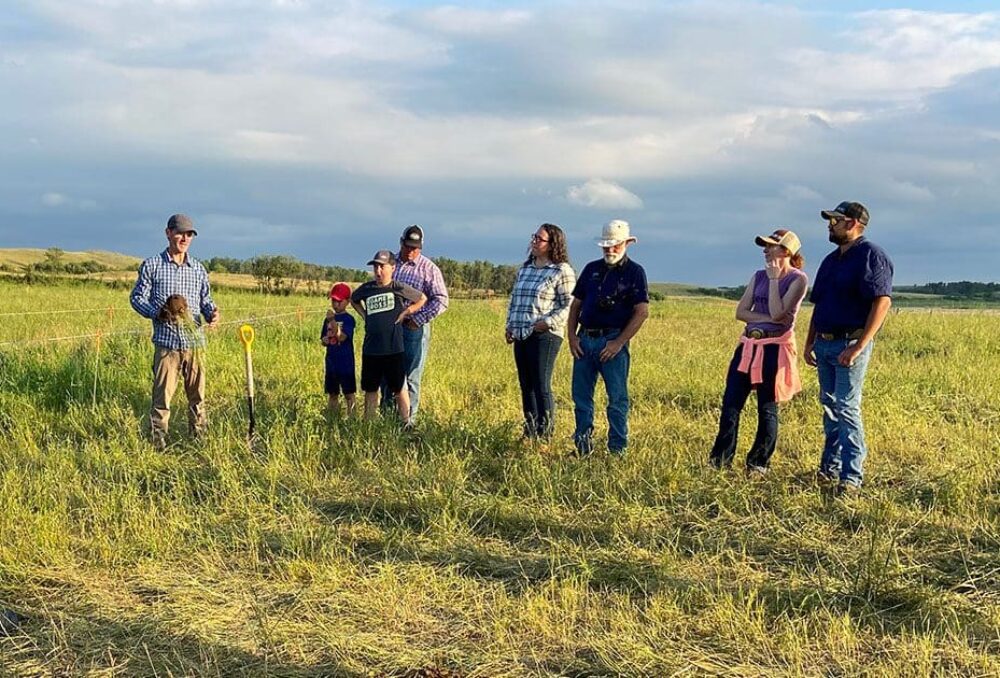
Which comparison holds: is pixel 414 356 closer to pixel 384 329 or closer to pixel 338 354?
pixel 384 329

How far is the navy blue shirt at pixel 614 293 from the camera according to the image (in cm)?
506

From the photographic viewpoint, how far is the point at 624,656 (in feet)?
8.67

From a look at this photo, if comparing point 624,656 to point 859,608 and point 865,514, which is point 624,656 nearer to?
point 859,608

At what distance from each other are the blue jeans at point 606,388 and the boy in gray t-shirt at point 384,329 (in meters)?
1.42

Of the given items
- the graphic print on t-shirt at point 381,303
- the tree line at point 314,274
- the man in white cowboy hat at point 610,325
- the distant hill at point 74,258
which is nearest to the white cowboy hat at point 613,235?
the man in white cowboy hat at point 610,325

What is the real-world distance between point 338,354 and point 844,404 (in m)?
3.91

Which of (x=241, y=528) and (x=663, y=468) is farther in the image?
(x=663, y=468)

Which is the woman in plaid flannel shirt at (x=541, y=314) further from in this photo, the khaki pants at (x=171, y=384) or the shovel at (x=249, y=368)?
the khaki pants at (x=171, y=384)

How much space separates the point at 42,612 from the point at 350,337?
3560mm

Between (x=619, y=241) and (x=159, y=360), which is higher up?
(x=619, y=241)

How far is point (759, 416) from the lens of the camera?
15.9ft

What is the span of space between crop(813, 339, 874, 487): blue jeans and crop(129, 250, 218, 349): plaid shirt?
4524 mm

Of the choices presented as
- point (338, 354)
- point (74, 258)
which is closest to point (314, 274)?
point (74, 258)

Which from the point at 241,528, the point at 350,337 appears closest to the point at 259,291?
the point at 350,337
